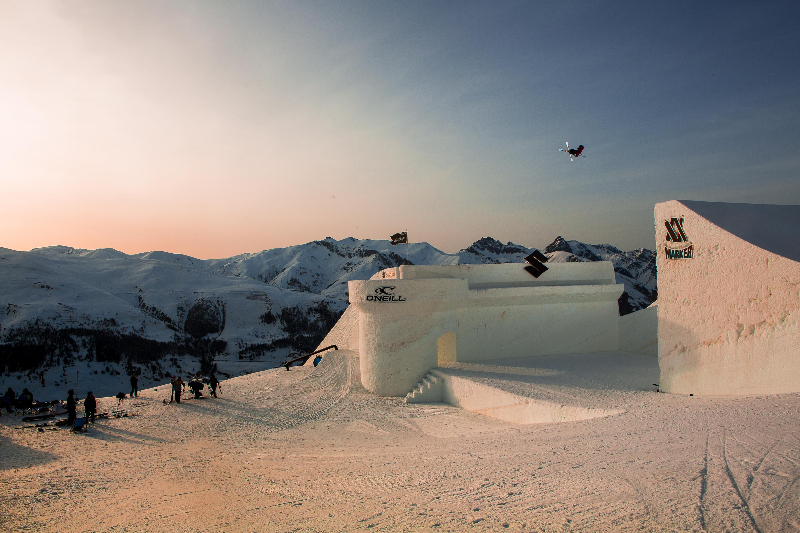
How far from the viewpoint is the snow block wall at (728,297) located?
7848mm

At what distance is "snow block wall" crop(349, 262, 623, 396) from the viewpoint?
14.2m

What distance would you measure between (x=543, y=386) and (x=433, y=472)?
6.73 meters

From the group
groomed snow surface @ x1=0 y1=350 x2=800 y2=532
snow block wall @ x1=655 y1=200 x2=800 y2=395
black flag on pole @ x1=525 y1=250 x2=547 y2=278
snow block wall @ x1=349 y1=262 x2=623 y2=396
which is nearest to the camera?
groomed snow surface @ x1=0 y1=350 x2=800 y2=532

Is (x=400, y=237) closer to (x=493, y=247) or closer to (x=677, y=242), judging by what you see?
(x=677, y=242)

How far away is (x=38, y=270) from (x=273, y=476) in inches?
2262

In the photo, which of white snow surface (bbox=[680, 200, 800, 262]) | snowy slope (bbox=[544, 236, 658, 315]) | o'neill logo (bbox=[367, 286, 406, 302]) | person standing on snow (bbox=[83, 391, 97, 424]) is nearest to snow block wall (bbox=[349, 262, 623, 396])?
o'neill logo (bbox=[367, 286, 406, 302])

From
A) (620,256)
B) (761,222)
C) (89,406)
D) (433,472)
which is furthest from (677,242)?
(620,256)

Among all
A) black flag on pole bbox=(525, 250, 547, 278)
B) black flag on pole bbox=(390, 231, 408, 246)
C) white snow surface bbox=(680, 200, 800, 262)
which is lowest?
black flag on pole bbox=(525, 250, 547, 278)

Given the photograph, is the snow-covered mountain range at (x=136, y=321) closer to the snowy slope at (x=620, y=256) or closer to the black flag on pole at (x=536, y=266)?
the black flag on pole at (x=536, y=266)

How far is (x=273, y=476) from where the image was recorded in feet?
22.5

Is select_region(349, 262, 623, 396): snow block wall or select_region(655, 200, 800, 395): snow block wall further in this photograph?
select_region(349, 262, 623, 396): snow block wall

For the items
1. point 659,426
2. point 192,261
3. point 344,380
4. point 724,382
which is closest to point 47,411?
point 344,380

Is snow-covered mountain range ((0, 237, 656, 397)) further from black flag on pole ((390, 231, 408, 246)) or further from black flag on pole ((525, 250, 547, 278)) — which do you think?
black flag on pole ((525, 250, 547, 278))

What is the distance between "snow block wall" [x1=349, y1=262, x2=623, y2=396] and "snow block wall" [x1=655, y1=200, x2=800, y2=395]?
6.25 m
